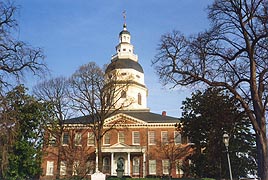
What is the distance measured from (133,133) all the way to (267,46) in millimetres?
30543

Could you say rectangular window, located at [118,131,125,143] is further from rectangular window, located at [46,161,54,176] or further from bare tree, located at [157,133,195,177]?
rectangular window, located at [46,161,54,176]

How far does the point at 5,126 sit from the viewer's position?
15078 millimetres

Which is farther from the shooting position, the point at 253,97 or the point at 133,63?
the point at 133,63

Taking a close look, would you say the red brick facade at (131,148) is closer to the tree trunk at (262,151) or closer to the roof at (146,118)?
the roof at (146,118)

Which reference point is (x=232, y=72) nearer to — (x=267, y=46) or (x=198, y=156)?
(x=267, y=46)

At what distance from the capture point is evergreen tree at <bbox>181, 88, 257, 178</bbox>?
27.9 m

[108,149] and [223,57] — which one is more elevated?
[223,57]

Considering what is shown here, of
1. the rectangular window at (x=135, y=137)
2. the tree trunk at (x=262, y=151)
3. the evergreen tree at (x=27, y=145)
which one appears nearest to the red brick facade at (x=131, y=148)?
the rectangular window at (x=135, y=137)

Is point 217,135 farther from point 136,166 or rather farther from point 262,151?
point 136,166

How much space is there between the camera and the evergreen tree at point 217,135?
91.6ft

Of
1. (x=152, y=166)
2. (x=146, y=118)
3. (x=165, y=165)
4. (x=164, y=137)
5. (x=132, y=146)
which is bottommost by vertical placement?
(x=152, y=166)

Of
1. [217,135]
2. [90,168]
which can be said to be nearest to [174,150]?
[90,168]

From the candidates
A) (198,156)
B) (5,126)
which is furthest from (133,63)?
(5,126)

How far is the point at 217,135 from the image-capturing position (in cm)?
2838
